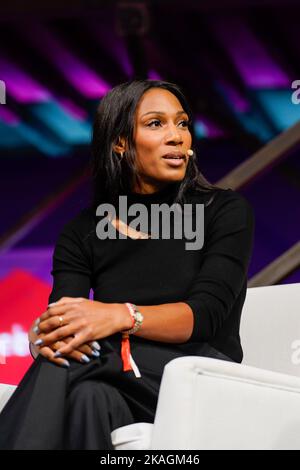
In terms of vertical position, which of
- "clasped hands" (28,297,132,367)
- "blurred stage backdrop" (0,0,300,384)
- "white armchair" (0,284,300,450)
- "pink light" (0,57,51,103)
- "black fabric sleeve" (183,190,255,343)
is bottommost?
"white armchair" (0,284,300,450)

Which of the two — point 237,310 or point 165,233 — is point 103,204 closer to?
point 165,233

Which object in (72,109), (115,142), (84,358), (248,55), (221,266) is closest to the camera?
(84,358)

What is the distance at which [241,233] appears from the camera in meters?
1.77

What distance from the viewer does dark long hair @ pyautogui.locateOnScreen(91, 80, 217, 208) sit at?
1.90 meters

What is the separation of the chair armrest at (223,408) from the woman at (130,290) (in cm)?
16

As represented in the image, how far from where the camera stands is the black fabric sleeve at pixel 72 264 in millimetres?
1849

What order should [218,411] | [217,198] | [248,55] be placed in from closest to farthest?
[218,411]
[217,198]
[248,55]

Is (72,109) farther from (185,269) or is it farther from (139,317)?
(139,317)

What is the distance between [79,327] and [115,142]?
1.92 ft

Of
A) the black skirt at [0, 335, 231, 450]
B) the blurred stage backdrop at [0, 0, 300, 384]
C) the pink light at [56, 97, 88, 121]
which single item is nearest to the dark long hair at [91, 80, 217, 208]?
the black skirt at [0, 335, 231, 450]

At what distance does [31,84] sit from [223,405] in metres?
4.63

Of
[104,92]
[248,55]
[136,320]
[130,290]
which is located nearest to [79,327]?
[136,320]

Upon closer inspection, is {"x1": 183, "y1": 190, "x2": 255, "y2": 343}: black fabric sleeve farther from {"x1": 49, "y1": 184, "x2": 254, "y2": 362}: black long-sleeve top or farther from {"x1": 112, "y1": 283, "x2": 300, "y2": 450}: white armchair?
{"x1": 112, "y1": 283, "x2": 300, "y2": 450}: white armchair

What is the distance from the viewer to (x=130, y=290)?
1.75 m
